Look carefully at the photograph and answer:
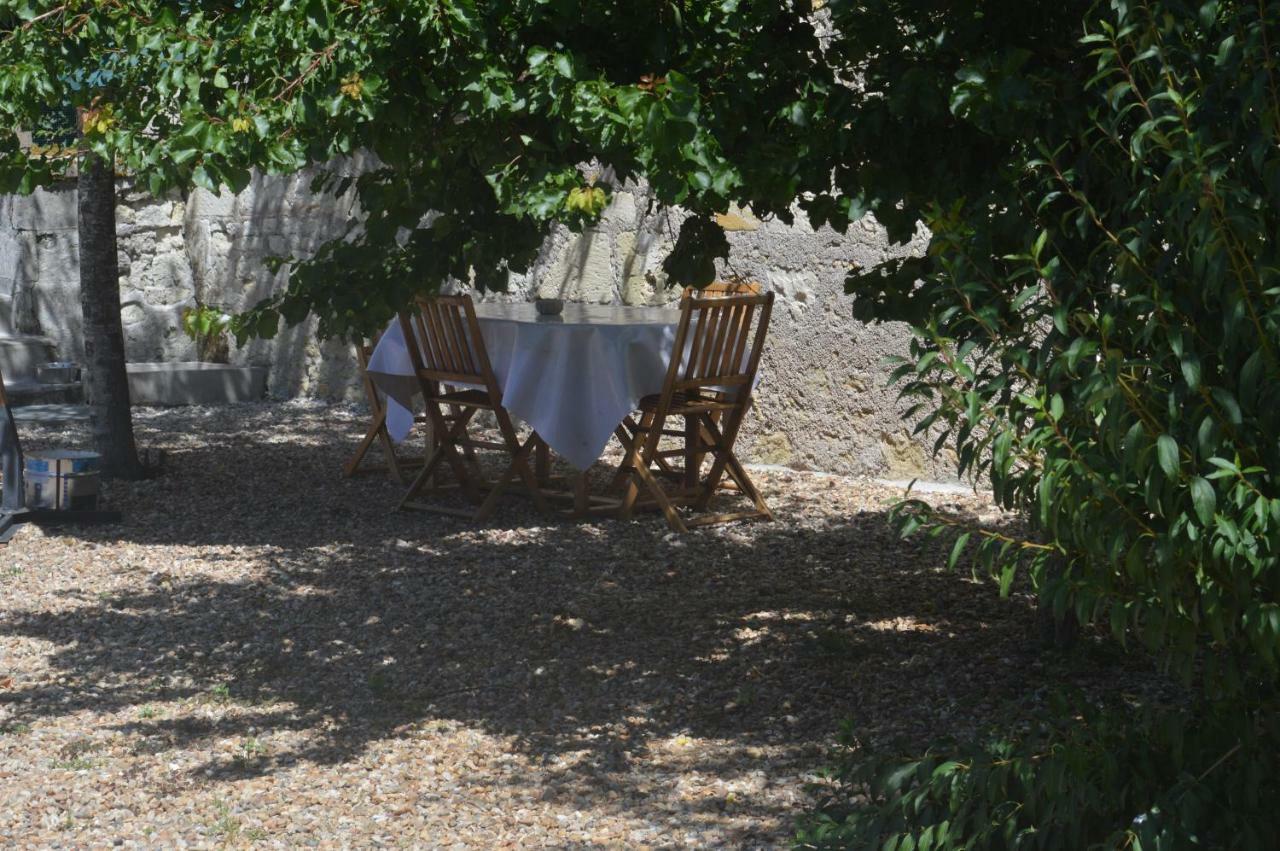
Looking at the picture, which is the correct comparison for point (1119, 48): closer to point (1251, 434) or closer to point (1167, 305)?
point (1167, 305)

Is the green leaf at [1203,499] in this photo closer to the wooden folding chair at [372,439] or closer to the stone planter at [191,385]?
the wooden folding chair at [372,439]

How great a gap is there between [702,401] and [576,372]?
1.87ft

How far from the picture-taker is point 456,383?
5.90 m

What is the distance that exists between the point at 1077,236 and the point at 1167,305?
0.68 m

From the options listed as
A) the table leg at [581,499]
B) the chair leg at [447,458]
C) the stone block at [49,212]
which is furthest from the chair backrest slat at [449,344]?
the stone block at [49,212]

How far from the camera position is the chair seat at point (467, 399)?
19.1ft

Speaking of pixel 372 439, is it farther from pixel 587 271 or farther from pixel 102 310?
pixel 587 271

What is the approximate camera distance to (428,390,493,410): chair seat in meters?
5.81

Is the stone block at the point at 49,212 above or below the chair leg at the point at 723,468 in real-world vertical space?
above

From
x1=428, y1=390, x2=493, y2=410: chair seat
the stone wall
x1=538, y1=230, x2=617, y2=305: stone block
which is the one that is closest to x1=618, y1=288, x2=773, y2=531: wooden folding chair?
the stone wall

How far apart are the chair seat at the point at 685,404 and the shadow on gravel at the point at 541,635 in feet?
1.49

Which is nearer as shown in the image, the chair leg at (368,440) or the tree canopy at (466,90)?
the tree canopy at (466,90)

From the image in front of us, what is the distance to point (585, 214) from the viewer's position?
2922 mm

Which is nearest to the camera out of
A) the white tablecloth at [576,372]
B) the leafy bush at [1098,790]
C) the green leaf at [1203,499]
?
the green leaf at [1203,499]
